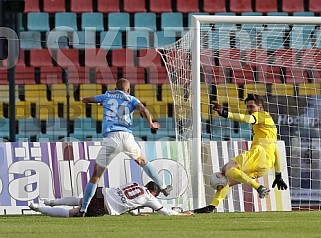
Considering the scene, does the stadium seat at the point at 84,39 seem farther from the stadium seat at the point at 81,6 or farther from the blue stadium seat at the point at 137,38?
the stadium seat at the point at 81,6

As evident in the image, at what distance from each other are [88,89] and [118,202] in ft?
22.9

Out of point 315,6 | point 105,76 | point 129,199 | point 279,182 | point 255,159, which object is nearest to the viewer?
point 129,199

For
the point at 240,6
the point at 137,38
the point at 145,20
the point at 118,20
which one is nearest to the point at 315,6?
the point at 240,6

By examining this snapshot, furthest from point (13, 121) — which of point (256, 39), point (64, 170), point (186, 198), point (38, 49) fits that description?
point (38, 49)

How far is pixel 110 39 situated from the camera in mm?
18156

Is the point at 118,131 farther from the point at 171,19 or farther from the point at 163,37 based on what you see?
the point at 171,19

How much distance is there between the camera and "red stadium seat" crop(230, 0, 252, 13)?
19734 millimetres

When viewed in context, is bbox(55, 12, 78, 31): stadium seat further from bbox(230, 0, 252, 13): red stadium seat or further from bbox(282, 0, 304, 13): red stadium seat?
bbox(282, 0, 304, 13): red stadium seat

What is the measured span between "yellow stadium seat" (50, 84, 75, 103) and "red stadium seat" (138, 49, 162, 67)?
5.81ft

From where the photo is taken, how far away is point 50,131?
16.5 meters

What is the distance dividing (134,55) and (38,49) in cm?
183

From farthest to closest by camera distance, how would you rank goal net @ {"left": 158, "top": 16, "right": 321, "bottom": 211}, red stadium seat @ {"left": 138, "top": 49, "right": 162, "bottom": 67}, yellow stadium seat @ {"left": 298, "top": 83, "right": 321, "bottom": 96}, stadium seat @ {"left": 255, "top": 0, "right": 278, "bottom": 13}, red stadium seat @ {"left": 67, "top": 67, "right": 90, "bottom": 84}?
stadium seat @ {"left": 255, "top": 0, "right": 278, "bottom": 13}, red stadium seat @ {"left": 138, "top": 49, "right": 162, "bottom": 67}, red stadium seat @ {"left": 67, "top": 67, "right": 90, "bottom": 84}, yellow stadium seat @ {"left": 298, "top": 83, "right": 321, "bottom": 96}, goal net @ {"left": 158, "top": 16, "right": 321, "bottom": 211}

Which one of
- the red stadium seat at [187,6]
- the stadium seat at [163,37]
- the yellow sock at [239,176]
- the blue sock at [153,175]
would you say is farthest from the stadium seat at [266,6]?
the blue sock at [153,175]

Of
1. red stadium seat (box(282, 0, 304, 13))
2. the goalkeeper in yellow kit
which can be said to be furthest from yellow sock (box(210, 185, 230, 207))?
red stadium seat (box(282, 0, 304, 13))
